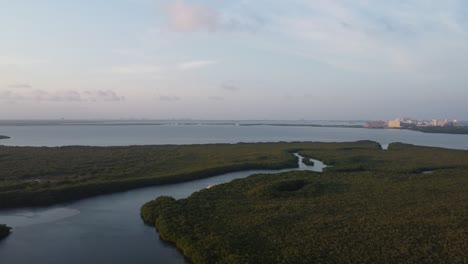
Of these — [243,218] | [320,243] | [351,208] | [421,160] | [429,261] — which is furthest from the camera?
[421,160]

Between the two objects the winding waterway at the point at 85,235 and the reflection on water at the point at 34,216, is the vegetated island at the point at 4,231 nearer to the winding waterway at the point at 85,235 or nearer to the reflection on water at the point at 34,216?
the winding waterway at the point at 85,235

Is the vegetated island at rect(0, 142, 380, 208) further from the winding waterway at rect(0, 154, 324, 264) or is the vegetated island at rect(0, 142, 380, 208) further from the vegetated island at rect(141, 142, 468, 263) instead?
the vegetated island at rect(141, 142, 468, 263)

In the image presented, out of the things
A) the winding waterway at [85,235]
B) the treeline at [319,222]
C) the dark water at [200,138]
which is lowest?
the winding waterway at [85,235]

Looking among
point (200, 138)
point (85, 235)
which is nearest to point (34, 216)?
point (85, 235)

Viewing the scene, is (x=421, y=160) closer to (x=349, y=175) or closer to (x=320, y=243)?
(x=349, y=175)

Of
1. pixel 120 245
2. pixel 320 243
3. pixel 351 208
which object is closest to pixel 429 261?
pixel 320 243

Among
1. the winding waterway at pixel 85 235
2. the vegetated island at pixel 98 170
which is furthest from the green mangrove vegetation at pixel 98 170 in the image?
the winding waterway at pixel 85 235
